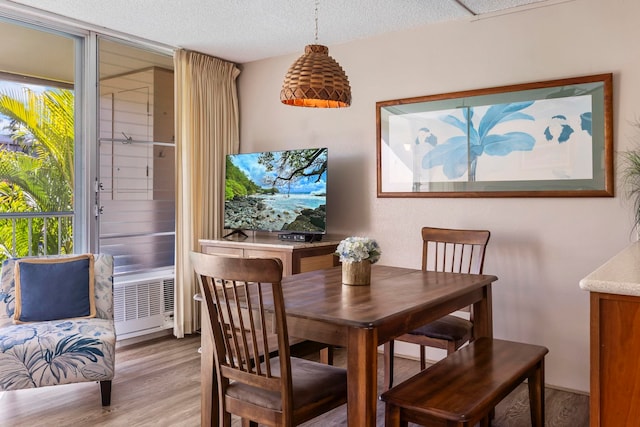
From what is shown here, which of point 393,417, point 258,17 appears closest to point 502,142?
point 258,17

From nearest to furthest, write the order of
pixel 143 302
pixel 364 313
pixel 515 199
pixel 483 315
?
pixel 364 313
pixel 483 315
pixel 515 199
pixel 143 302

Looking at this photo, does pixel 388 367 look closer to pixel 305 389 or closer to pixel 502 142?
pixel 305 389

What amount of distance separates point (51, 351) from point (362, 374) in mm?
1878

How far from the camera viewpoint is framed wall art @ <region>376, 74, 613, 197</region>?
9.89 ft

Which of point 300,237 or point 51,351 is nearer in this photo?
point 51,351

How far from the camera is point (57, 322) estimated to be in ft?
9.82

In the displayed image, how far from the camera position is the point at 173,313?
4.31m

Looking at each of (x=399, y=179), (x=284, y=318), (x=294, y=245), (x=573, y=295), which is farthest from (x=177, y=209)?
(x=573, y=295)

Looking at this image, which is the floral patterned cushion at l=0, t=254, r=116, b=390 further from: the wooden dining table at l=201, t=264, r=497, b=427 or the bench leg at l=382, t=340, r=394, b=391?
the bench leg at l=382, t=340, r=394, b=391

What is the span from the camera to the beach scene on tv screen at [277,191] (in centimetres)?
382

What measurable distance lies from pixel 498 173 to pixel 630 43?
1.03 metres

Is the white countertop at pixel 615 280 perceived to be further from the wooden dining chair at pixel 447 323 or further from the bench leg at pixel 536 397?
the wooden dining chair at pixel 447 323

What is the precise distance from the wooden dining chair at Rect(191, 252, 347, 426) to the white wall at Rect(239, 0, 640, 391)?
176cm

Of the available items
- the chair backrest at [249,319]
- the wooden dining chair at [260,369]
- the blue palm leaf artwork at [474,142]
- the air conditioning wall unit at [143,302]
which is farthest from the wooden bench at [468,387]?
the air conditioning wall unit at [143,302]
